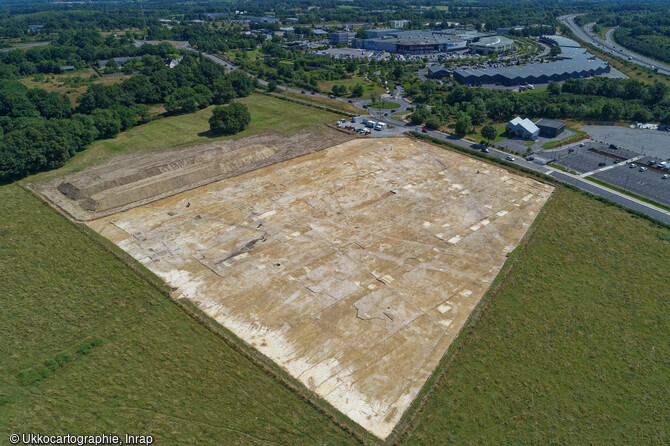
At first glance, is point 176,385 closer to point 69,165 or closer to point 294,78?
point 69,165

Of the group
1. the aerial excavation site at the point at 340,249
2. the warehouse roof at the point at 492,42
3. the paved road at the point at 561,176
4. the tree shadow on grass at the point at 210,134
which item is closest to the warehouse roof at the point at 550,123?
the paved road at the point at 561,176

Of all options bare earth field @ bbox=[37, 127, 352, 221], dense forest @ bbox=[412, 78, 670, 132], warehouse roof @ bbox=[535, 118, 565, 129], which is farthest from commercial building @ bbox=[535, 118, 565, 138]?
bare earth field @ bbox=[37, 127, 352, 221]

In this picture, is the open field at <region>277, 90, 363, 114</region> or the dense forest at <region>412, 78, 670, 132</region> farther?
the open field at <region>277, 90, 363, 114</region>

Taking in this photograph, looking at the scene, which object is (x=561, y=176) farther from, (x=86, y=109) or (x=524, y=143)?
(x=86, y=109)

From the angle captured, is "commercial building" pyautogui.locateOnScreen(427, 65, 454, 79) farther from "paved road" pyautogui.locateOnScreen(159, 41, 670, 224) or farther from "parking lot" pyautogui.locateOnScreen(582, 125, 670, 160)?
"parking lot" pyautogui.locateOnScreen(582, 125, 670, 160)

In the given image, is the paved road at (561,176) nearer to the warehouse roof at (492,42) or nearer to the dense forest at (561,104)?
the dense forest at (561,104)

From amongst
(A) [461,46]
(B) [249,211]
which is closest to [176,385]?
(B) [249,211]
